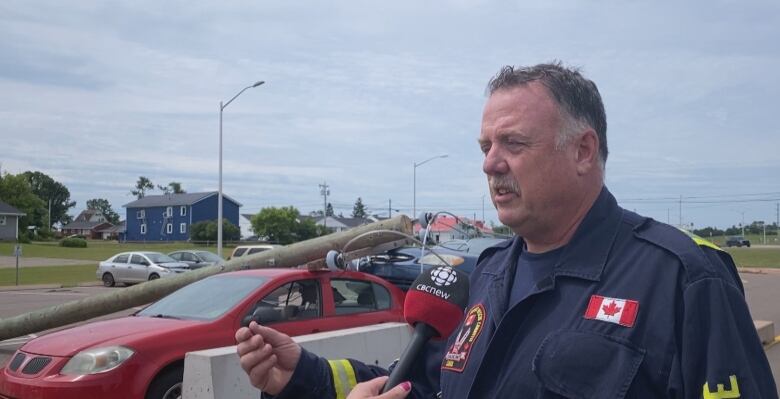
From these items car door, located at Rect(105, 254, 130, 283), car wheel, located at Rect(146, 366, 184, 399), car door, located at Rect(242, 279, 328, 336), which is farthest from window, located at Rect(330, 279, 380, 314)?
car door, located at Rect(105, 254, 130, 283)

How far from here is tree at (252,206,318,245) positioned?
67.6 metres

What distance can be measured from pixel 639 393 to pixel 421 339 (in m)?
0.63

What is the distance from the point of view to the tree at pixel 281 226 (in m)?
67.6

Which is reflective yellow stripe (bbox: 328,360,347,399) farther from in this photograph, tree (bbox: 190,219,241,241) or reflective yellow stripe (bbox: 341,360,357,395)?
tree (bbox: 190,219,241,241)

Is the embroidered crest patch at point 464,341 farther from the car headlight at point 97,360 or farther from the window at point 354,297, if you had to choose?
the window at point 354,297

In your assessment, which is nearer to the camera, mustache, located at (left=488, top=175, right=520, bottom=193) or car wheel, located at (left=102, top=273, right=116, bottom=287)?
mustache, located at (left=488, top=175, right=520, bottom=193)

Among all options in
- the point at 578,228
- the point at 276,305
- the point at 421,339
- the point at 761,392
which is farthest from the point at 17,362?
the point at 761,392

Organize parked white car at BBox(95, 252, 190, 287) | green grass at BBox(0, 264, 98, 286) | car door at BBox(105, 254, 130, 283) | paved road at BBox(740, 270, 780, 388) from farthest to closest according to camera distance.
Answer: green grass at BBox(0, 264, 98, 286)
car door at BBox(105, 254, 130, 283)
parked white car at BBox(95, 252, 190, 287)
paved road at BBox(740, 270, 780, 388)

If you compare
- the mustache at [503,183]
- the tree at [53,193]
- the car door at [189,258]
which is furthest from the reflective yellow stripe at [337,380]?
the tree at [53,193]

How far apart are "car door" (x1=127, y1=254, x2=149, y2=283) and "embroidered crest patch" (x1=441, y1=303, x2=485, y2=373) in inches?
1053

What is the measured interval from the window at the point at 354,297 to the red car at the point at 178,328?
1cm

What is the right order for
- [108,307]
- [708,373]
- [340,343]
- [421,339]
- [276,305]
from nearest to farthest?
[708,373]
[421,339]
[340,343]
[276,305]
[108,307]

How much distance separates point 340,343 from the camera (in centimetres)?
625

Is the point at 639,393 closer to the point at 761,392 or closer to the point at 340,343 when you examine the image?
the point at 761,392
